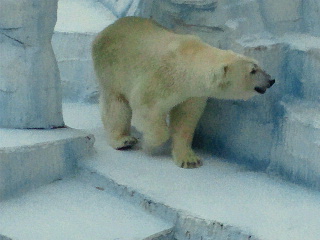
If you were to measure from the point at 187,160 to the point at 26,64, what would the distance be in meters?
1.09

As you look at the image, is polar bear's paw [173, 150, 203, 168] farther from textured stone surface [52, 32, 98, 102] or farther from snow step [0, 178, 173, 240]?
textured stone surface [52, 32, 98, 102]

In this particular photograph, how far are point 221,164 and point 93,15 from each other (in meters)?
2.78

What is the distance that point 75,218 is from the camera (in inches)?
110

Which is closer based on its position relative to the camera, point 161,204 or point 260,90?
point 161,204

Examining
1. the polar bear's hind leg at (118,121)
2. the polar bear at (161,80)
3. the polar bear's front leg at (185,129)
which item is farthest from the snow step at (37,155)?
the polar bear's front leg at (185,129)

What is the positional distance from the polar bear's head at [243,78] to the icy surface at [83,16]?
2.26m

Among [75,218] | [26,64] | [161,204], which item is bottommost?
[75,218]

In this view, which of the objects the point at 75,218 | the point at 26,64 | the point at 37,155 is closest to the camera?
the point at 75,218

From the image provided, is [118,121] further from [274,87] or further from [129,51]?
[274,87]

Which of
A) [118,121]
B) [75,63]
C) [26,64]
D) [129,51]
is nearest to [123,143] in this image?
[118,121]

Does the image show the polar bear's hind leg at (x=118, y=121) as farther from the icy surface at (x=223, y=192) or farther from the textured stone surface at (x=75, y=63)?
the textured stone surface at (x=75, y=63)

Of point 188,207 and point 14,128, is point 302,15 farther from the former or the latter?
point 14,128

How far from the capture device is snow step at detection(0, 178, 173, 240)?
8.71ft

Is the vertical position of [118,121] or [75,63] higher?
[75,63]
